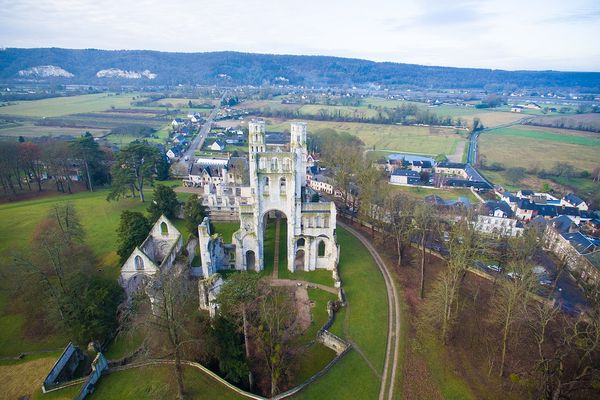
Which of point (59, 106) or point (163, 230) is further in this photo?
point (59, 106)

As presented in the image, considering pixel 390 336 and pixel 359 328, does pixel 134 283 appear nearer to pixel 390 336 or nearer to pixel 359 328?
pixel 359 328

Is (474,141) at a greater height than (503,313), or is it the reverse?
(503,313)

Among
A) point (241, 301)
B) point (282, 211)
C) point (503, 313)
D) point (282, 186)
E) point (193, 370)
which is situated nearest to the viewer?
point (193, 370)

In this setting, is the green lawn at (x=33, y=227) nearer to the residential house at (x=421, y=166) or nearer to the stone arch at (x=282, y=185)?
→ the stone arch at (x=282, y=185)

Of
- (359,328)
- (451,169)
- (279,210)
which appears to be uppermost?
(279,210)

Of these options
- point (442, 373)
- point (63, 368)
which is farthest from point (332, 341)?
point (63, 368)

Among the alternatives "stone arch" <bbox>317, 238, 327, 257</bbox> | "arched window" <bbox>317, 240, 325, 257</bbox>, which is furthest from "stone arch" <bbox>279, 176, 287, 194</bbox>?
"arched window" <bbox>317, 240, 325, 257</bbox>

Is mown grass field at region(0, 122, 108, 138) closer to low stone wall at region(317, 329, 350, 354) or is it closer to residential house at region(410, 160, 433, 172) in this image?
residential house at region(410, 160, 433, 172)

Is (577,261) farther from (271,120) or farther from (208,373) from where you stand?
(271,120)
